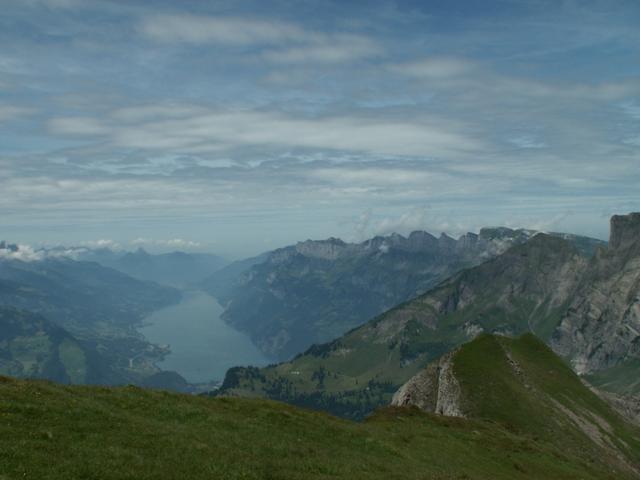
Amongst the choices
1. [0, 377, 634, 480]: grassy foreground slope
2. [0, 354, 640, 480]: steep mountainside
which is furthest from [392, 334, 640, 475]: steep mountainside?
[0, 377, 634, 480]: grassy foreground slope

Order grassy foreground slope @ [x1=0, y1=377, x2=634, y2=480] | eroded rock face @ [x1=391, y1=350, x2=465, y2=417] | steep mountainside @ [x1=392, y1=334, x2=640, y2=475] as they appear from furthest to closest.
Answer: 1. eroded rock face @ [x1=391, y1=350, x2=465, y2=417]
2. steep mountainside @ [x1=392, y1=334, x2=640, y2=475]
3. grassy foreground slope @ [x1=0, y1=377, x2=634, y2=480]

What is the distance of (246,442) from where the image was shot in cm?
3875

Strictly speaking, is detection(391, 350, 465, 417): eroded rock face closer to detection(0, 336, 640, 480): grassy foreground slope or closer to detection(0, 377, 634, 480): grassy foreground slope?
detection(0, 336, 640, 480): grassy foreground slope

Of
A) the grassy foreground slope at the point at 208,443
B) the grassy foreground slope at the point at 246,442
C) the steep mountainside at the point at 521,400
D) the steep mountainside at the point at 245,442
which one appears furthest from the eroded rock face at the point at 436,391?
the grassy foreground slope at the point at 208,443

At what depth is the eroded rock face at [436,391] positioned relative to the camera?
97375mm

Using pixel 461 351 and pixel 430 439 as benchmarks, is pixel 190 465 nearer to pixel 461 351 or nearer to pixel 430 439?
pixel 430 439

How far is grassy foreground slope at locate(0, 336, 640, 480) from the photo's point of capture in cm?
2930

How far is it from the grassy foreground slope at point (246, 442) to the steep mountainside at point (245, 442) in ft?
0.35

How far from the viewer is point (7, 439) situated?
29.1 m

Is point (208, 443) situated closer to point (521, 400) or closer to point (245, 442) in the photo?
point (245, 442)

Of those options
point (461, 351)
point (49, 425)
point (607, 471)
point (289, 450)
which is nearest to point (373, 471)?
point (289, 450)

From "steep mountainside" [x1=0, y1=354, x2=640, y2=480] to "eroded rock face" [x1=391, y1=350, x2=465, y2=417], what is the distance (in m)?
10.8

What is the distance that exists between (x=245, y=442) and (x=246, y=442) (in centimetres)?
12

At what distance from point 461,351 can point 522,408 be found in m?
21.2
